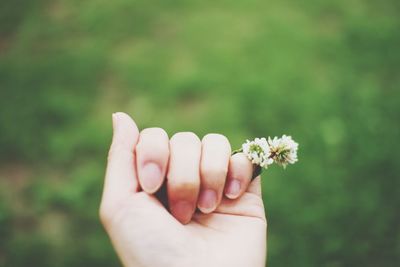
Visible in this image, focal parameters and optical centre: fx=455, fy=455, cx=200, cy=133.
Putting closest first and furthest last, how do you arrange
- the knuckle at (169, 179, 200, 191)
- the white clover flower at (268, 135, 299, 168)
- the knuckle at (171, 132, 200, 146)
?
1. the knuckle at (169, 179, 200, 191)
2. the knuckle at (171, 132, 200, 146)
3. the white clover flower at (268, 135, 299, 168)

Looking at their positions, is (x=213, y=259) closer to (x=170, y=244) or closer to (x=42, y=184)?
(x=170, y=244)

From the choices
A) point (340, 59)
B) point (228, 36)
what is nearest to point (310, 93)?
point (340, 59)

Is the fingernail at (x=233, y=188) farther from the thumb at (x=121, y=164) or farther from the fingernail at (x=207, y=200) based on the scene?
the thumb at (x=121, y=164)

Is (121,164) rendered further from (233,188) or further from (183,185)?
(233,188)

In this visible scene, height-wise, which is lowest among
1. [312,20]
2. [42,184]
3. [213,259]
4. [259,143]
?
[213,259]

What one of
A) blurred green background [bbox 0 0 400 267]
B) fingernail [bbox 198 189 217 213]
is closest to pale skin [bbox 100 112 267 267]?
fingernail [bbox 198 189 217 213]

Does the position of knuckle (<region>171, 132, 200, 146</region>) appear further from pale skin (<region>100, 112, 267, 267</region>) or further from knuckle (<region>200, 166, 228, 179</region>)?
knuckle (<region>200, 166, 228, 179</region>)
